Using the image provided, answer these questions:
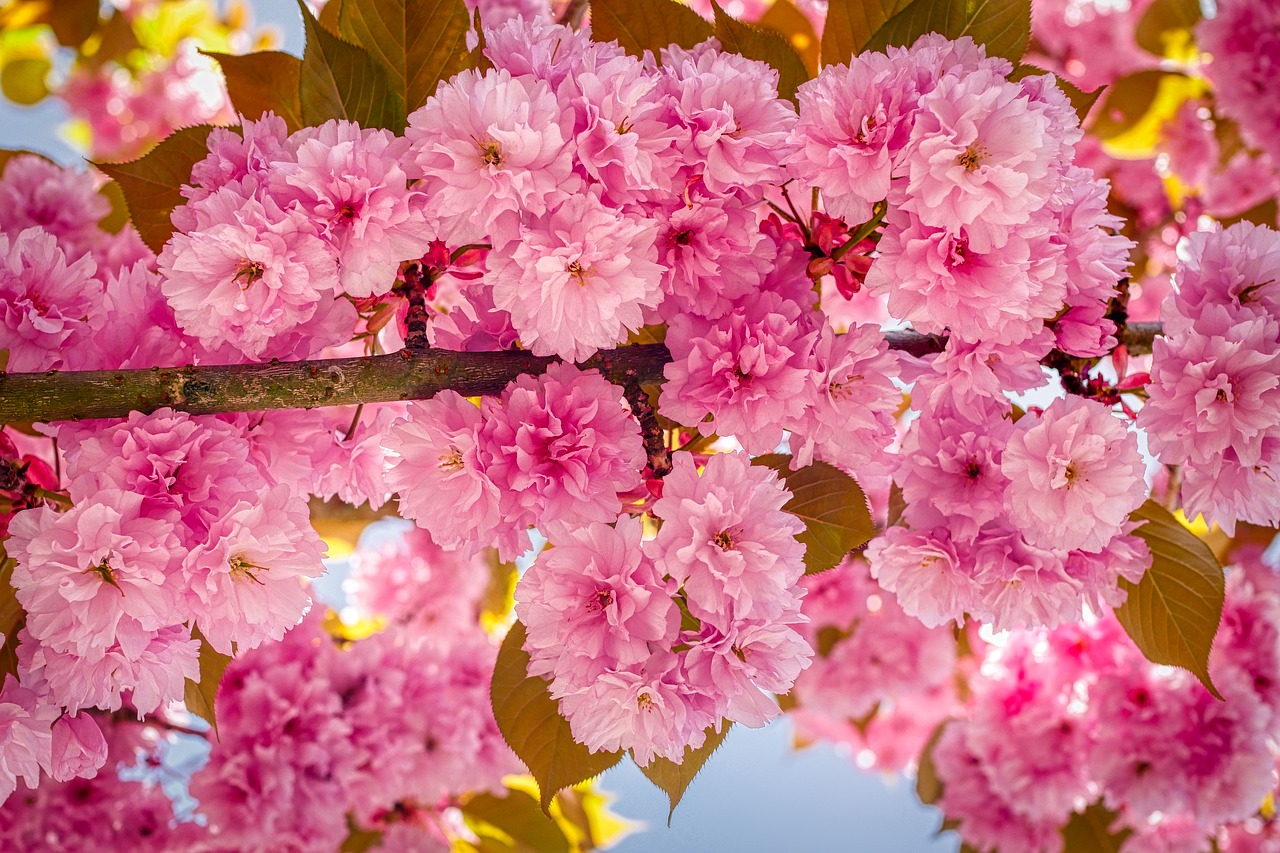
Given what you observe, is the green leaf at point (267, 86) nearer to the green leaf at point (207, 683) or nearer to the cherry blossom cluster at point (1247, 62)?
the green leaf at point (207, 683)

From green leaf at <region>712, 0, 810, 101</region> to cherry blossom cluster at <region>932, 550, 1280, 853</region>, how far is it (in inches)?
60.5

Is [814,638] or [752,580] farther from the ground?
[752,580]

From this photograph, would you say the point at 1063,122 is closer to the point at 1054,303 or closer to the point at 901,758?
the point at 1054,303

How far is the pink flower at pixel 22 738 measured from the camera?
83cm

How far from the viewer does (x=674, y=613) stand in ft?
2.78

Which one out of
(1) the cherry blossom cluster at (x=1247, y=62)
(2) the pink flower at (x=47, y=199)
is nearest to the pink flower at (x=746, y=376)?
Answer: (2) the pink flower at (x=47, y=199)

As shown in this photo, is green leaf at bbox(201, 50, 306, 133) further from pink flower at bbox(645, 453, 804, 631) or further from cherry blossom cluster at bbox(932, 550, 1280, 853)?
cherry blossom cluster at bbox(932, 550, 1280, 853)

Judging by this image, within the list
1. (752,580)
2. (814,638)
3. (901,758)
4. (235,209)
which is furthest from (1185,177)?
(235,209)

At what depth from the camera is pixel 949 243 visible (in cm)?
81

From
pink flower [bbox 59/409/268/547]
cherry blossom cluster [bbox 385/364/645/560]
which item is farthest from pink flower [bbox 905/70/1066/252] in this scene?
pink flower [bbox 59/409/268/547]

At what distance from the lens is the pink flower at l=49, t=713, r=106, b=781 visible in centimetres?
88

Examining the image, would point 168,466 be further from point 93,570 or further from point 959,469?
point 959,469

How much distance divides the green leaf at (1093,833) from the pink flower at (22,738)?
85.6 inches

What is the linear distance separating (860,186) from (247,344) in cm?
58
